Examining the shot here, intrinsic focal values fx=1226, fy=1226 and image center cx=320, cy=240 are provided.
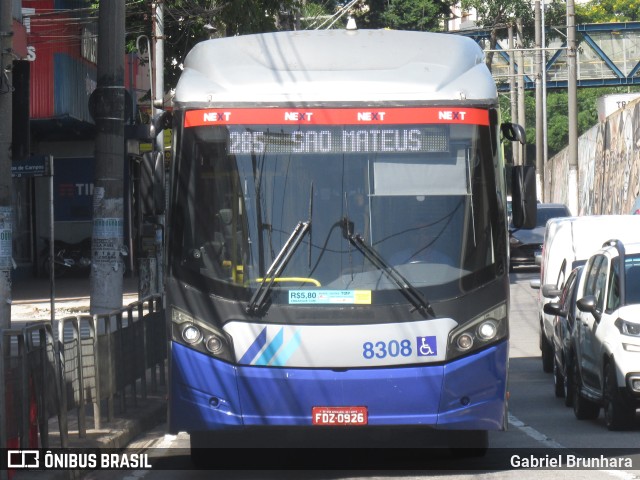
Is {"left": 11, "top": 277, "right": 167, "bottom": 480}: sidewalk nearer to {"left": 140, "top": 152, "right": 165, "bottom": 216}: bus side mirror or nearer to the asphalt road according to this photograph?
the asphalt road

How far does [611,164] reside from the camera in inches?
1672

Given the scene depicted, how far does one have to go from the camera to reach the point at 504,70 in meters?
76.8

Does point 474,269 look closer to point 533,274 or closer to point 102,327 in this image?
point 102,327

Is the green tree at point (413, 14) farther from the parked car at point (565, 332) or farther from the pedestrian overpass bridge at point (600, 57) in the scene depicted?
the parked car at point (565, 332)

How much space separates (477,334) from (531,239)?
25.9 meters

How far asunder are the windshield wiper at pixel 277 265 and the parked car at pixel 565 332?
531 centimetres

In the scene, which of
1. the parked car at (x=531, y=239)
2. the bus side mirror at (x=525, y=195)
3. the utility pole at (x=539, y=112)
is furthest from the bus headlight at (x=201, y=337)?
the utility pole at (x=539, y=112)

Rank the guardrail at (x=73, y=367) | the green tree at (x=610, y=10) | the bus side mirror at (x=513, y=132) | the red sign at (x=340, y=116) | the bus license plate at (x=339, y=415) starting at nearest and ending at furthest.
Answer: the guardrail at (x=73, y=367)
the bus license plate at (x=339, y=415)
the red sign at (x=340, y=116)
the bus side mirror at (x=513, y=132)
the green tree at (x=610, y=10)

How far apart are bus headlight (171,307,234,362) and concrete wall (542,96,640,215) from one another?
2899 cm

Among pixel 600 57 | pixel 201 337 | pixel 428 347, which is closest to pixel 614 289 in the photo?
pixel 428 347

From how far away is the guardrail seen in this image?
8.27 m

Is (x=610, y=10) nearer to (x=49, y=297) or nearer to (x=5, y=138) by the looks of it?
(x=49, y=297)

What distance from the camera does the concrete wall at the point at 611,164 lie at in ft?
122

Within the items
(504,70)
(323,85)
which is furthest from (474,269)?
(504,70)
